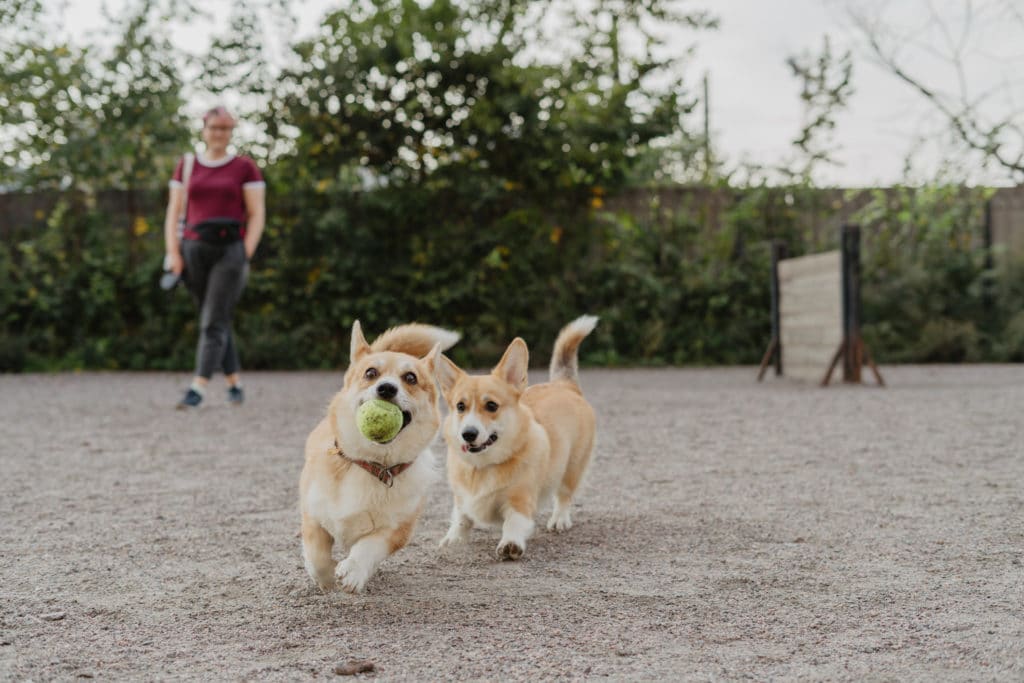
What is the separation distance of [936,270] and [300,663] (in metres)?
12.3

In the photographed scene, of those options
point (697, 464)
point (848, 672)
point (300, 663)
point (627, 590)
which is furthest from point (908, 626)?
point (697, 464)

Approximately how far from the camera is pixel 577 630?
2.50m

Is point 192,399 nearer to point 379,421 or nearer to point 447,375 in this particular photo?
point 447,375

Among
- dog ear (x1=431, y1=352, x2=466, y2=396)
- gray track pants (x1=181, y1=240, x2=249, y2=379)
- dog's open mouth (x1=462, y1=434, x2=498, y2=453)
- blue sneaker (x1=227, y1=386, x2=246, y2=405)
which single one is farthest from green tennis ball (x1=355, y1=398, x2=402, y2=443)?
blue sneaker (x1=227, y1=386, x2=246, y2=405)

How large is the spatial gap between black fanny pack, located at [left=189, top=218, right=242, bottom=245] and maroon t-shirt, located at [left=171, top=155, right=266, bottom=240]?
1.1 inches

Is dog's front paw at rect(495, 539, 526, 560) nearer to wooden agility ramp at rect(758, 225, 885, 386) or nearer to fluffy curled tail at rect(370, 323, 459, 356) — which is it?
fluffy curled tail at rect(370, 323, 459, 356)

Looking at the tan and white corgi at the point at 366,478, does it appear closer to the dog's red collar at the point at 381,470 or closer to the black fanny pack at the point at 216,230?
the dog's red collar at the point at 381,470

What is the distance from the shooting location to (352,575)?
273cm

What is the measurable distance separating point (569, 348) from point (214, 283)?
3670mm

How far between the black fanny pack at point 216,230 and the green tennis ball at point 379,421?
4.67 m

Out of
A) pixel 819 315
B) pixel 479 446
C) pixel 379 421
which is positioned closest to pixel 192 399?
pixel 479 446

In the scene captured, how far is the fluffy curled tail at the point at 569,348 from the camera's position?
4.23m

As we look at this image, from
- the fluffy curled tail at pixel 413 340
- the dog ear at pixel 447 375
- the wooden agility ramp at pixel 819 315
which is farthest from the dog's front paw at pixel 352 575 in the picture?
the wooden agility ramp at pixel 819 315

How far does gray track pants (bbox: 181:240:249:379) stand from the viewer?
23.6 ft
